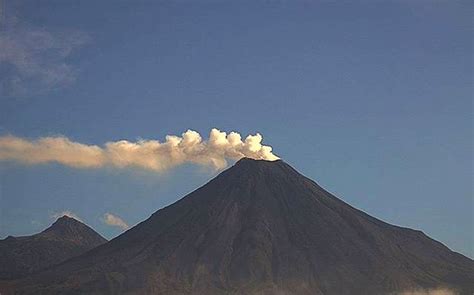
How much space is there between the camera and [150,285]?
197m

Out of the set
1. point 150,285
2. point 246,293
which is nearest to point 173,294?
point 150,285

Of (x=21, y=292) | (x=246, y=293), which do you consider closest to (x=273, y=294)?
(x=246, y=293)

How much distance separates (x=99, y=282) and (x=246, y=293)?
130 feet

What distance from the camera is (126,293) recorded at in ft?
631

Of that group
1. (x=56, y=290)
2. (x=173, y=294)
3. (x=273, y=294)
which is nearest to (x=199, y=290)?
(x=173, y=294)

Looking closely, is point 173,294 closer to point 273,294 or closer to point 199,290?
point 199,290

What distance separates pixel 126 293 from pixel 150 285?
758 cm

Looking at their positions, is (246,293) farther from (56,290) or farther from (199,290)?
(56,290)

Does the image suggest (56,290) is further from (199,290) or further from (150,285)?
(199,290)

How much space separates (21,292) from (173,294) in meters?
41.7

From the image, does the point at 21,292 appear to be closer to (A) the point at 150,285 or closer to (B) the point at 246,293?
(A) the point at 150,285

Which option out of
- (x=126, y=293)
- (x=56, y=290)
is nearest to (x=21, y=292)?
(x=56, y=290)

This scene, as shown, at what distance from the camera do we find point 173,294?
634 feet

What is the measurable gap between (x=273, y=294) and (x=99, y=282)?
46901mm
